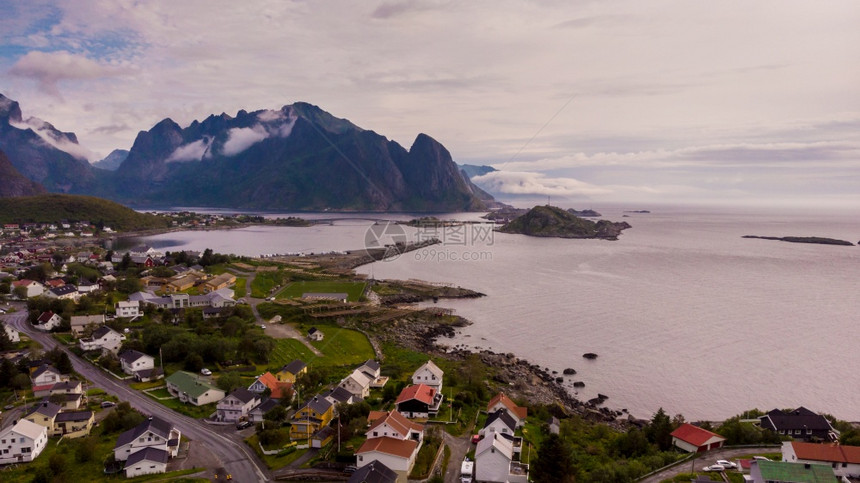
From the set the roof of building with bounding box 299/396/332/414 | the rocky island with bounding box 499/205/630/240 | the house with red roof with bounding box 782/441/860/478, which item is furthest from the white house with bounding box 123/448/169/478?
the rocky island with bounding box 499/205/630/240

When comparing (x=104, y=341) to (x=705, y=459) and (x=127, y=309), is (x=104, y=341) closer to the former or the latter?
(x=127, y=309)

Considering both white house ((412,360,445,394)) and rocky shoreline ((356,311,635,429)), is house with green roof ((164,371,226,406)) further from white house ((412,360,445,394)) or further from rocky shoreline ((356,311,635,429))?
rocky shoreline ((356,311,635,429))

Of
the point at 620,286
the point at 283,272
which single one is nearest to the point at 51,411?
the point at 283,272

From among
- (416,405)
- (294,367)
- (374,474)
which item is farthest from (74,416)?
(416,405)

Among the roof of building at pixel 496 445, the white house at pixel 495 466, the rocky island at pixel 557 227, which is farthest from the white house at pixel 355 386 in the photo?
the rocky island at pixel 557 227

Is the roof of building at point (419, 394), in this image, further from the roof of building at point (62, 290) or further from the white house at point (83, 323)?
the roof of building at point (62, 290)

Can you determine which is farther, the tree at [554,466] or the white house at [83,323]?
the white house at [83,323]
